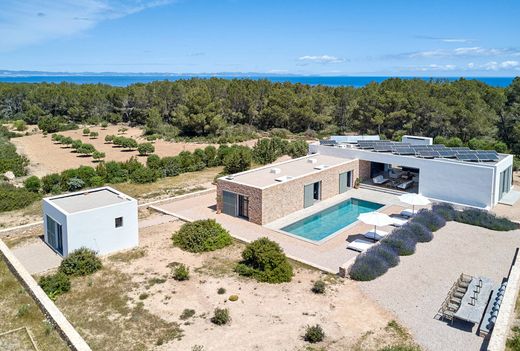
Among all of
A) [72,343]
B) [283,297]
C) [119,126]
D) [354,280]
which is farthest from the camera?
[119,126]

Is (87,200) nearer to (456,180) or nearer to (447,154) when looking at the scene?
(456,180)

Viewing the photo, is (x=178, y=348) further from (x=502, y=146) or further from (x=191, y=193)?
(x=502, y=146)

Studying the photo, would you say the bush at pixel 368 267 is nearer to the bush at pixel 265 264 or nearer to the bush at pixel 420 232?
the bush at pixel 265 264

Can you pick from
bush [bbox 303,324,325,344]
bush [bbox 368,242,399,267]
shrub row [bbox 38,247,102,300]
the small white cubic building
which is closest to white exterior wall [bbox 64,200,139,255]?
the small white cubic building

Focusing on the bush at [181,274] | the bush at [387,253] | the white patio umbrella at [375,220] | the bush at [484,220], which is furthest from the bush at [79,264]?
the bush at [484,220]

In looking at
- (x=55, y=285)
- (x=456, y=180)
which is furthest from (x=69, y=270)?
(x=456, y=180)

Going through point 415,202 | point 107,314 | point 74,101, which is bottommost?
point 107,314

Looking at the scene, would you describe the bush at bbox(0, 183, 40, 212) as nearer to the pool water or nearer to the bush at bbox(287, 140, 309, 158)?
the pool water

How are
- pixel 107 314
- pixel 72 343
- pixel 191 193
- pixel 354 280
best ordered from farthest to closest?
pixel 191 193
pixel 354 280
pixel 107 314
pixel 72 343

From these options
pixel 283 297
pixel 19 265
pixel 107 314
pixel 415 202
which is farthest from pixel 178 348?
pixel 415 202
